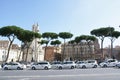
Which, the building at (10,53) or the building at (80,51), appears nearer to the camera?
the building at (10,53)

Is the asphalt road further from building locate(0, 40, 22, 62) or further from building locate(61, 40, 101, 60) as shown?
building locate(61, 40, 101, 60)

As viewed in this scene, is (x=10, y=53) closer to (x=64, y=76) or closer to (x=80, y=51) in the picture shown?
(x=80, y=51)

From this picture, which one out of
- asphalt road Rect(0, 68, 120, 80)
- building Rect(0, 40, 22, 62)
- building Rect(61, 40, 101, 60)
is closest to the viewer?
asphalt road Rect(0, 68, 120, 80)

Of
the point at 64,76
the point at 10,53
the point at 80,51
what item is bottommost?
the point at 64,76

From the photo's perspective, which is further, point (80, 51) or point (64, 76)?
point (80, 51)

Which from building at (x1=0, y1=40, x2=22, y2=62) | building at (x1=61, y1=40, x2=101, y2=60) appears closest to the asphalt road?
building at (x1=0, y1=40, x2=22, y2=62)

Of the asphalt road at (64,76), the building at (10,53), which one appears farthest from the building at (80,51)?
the asphalt road at (64,76)

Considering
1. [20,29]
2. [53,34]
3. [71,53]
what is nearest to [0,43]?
[71,53]

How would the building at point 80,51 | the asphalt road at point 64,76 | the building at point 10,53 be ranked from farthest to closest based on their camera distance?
the building at point 80,51 < the building at point 10,53 < the asphalt road at point 64,76

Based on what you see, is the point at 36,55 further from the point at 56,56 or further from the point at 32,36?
the point at 32,36

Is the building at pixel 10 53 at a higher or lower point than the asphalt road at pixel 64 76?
higher

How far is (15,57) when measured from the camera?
134 m

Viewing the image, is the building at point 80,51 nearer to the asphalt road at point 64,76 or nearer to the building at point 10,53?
the building at point 10,53

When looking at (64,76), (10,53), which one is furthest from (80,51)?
(64,76)
